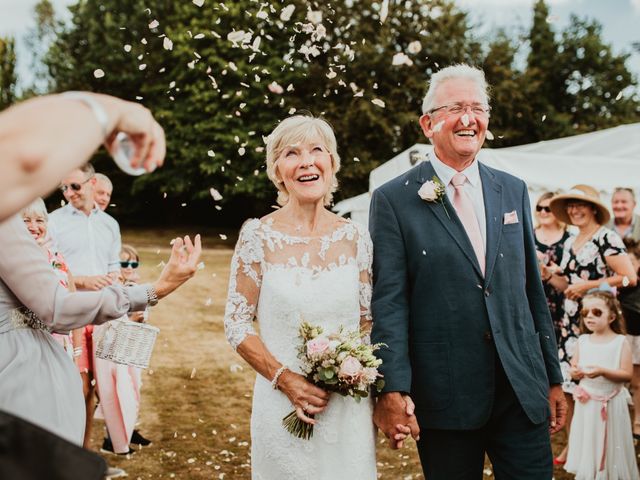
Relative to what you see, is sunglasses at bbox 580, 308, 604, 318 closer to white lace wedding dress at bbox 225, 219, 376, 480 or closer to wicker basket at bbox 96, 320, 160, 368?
white lace wedding dress at bbox 225, 219, 376, 480

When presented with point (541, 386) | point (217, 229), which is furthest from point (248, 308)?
point (217, 229)

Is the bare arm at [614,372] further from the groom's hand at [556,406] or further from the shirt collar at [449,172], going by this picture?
the shirt collar at [449,172]

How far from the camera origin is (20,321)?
257 centimetres

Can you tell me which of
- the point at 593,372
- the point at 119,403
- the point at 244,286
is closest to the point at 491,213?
the point at 244,286

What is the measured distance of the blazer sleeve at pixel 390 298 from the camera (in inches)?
123

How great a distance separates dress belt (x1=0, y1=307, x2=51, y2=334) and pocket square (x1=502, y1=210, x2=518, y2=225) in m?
2.08

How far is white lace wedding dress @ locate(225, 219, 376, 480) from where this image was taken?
3.26 meters

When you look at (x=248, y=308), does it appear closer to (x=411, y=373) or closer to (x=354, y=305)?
(x=354, y=305)

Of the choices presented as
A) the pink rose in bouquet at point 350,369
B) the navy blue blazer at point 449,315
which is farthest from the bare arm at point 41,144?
the navy blue blazer at point 449,315

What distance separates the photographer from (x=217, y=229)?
1378 inches

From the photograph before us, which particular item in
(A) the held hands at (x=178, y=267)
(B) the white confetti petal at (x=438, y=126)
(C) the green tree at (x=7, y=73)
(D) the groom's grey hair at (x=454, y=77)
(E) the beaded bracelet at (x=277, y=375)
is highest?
(C) the green tree at (x=7, y=73)

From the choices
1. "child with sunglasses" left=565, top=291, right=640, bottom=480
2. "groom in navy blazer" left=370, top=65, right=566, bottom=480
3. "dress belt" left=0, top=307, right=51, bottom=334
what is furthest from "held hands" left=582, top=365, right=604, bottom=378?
"dress belt" left=0, top=307, right=51, bottom=334

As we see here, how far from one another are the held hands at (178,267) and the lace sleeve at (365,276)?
79 cm

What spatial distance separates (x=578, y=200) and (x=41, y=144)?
19.6 ft
